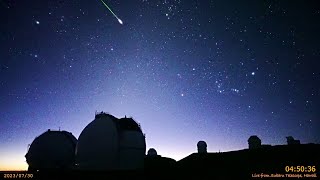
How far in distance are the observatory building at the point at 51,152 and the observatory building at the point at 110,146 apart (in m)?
4.94

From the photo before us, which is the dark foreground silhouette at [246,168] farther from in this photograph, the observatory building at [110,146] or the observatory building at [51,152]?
the observatory building at [51,152]

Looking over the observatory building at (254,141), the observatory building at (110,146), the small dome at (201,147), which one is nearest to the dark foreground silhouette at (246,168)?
the observatory building at (110,146)

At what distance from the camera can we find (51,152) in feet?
98.6

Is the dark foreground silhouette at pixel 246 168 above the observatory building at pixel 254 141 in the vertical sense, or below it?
below

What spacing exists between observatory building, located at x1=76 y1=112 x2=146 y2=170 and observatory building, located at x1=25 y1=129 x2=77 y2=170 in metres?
4.94

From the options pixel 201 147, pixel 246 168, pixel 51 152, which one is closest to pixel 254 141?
pixel 201 147

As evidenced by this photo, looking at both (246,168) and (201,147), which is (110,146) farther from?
(201,147)

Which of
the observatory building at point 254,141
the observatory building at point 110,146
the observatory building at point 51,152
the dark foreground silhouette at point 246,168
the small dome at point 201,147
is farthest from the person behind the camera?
the small dome at point 201,147

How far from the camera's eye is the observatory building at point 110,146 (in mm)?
24969

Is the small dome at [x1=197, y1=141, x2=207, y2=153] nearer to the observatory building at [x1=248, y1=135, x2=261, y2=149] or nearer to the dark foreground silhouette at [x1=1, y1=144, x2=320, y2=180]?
the observatory building at [x1=248, y1=135, x2=261, y2=149]

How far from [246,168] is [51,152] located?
2137 cm

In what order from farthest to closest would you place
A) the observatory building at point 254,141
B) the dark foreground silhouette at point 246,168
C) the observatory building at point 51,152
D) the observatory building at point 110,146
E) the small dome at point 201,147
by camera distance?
the small dome at point 201,147 < the observatory building at point 254,141 < the observatory building at point 51,152 < the observatory building at point 110,146 < the dark foreground silhouette at point 246,168

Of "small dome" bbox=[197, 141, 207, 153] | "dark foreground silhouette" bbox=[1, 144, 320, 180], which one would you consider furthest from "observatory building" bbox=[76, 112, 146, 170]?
"small dome" bbox=[197, 141, 207, 153]

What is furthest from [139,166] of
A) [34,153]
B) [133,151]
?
[34,153]
